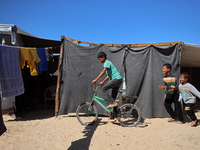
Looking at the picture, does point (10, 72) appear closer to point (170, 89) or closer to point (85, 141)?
point (85, 141)

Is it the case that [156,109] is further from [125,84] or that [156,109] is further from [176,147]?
[176,147]

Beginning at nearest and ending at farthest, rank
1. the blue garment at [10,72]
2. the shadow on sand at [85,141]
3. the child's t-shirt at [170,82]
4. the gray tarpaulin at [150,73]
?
the shadow on sand at [85,141], the blue garment at [10,72], the child's t-shirt at [170,82], the gray tarpaulin at [150,73]

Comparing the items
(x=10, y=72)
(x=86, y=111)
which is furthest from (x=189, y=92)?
(x=10, y=72)

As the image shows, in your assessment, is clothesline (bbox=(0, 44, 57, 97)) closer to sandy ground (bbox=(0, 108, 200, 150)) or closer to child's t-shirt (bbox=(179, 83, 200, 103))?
sandy ground (bbox=(0, 108, 200, 150))

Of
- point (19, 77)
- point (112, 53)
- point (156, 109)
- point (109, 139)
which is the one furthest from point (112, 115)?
point (19, 77)

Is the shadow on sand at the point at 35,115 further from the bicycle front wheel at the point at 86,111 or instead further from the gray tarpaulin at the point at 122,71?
the bicycle front wheel at the point at 86,111

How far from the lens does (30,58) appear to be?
4938mm

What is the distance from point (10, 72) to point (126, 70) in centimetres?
361

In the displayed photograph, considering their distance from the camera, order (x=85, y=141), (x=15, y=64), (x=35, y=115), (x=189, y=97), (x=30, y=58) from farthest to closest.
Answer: (x=35, y=115) → (x=30, y=58) → (x=15, y=64) → (x=189, y=97) → (x=85, y=141)

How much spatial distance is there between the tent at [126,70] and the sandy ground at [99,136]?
2.29 ft

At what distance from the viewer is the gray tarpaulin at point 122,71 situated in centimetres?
514

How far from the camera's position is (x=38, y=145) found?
10.2ft

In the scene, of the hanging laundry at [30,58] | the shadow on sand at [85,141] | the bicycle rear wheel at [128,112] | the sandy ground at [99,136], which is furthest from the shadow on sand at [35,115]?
the bicycle rear wheel at [128,112]

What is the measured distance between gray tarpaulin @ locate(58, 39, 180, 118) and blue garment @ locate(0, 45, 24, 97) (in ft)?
4.46
